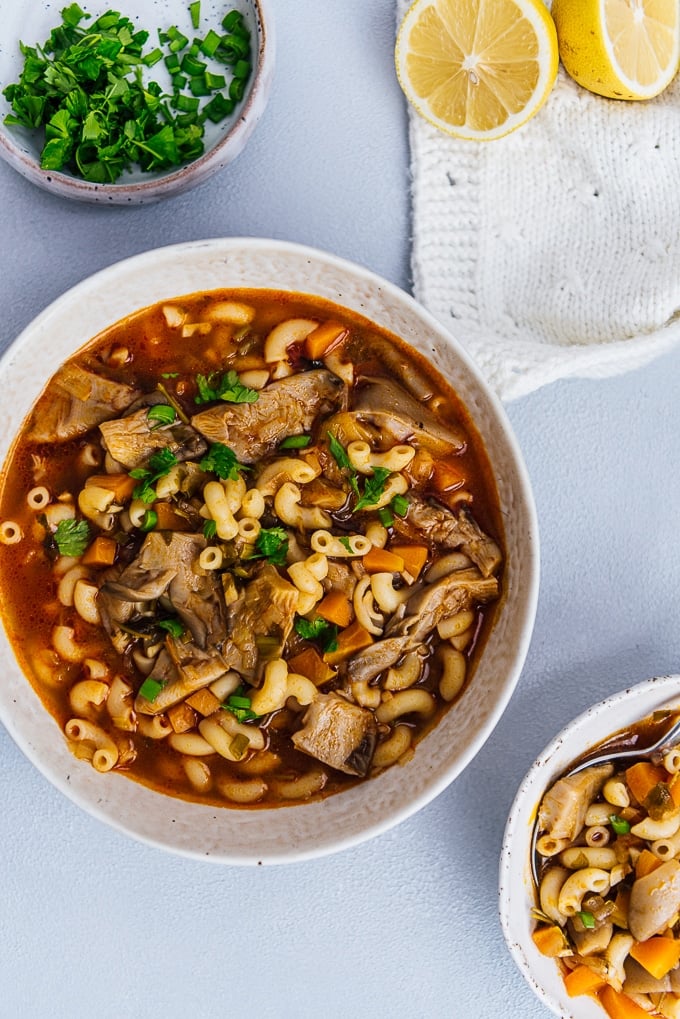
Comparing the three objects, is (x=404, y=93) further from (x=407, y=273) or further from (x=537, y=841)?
(x=537, y=841)

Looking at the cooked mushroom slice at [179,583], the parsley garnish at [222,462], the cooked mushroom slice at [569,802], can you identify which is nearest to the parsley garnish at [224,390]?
the parsley garnish at [222,462]

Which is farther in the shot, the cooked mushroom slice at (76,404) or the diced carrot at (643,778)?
the diced carrot at (643,778)

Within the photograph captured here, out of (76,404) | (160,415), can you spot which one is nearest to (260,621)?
(160,415)

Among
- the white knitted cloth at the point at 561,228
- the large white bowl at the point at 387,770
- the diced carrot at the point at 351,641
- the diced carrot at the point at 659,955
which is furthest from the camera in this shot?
the white knitted cloth at the point at 561,228

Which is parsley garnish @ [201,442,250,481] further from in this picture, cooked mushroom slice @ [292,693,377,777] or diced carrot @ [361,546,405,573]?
cooked mushroom slice @ [292,693,377,777]

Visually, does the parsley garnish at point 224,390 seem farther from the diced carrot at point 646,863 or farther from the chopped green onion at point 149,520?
the diced carrot at point 646,863
